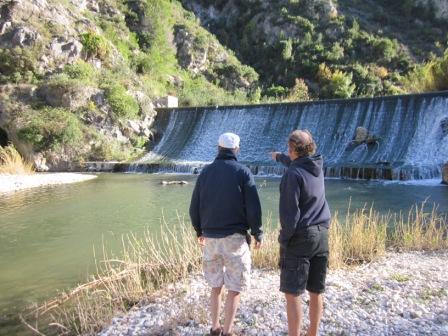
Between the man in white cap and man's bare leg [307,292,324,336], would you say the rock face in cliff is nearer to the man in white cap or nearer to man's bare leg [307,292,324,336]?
the man in white cap

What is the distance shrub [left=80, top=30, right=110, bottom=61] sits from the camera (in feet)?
88.7

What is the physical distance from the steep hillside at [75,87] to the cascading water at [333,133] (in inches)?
90.2

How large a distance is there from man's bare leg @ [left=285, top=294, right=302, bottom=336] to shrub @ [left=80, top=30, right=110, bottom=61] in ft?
85.3

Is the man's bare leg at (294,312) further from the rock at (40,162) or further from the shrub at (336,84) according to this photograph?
the shrub at (336,84)

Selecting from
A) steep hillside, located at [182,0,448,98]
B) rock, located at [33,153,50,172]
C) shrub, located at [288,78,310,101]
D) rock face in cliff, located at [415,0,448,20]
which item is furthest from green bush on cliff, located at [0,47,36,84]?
rock face in cliff, located at [415,0,448,20]

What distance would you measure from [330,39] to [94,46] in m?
22.1

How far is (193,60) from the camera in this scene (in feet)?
124

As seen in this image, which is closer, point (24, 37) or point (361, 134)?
point (361, 134)

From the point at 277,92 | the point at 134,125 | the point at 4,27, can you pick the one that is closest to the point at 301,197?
the point at 134,125

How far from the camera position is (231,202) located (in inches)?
139

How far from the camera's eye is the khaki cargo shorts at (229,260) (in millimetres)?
3584

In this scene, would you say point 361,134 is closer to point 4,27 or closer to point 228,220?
point 228,220

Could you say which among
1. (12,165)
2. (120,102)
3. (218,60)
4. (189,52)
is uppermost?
(189,52)

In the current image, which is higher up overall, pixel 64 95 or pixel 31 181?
pixel 64 95
